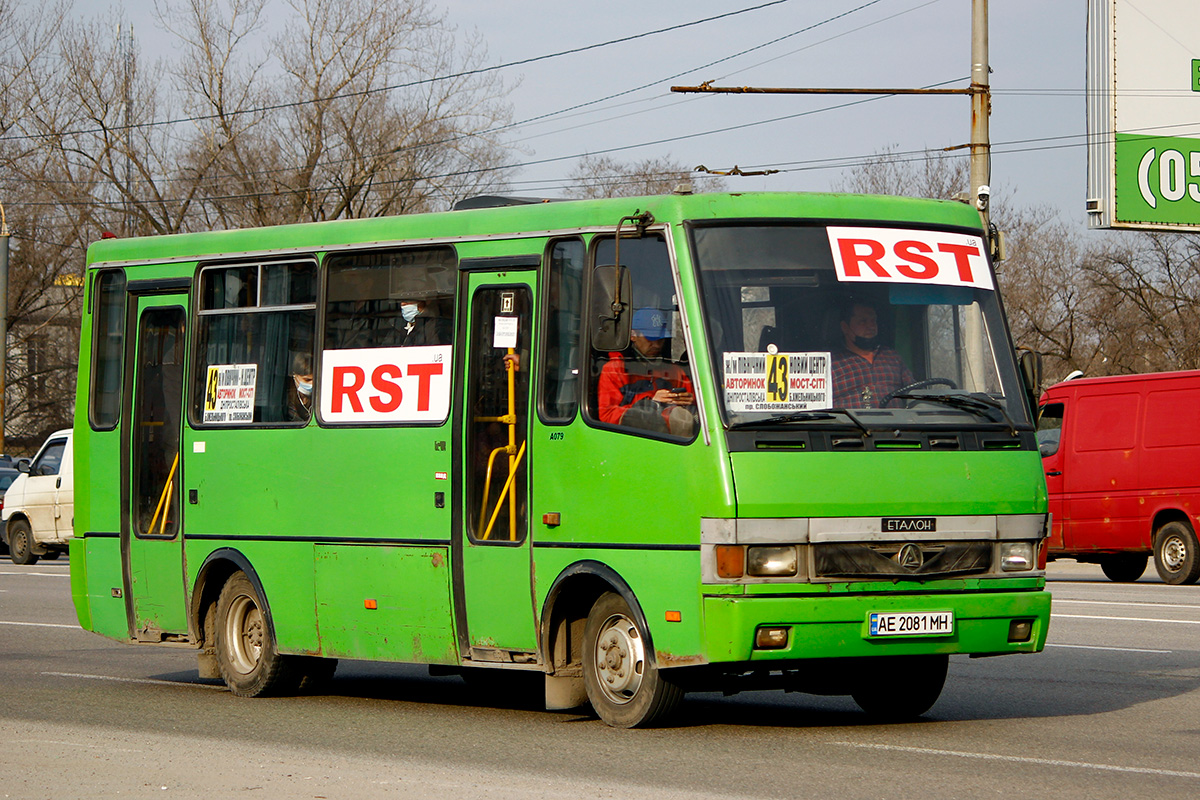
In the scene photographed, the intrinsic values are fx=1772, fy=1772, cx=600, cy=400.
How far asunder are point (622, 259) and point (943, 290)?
1749 mm

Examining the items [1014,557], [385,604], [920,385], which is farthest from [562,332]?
[1014,557]

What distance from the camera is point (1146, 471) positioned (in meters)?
22.3

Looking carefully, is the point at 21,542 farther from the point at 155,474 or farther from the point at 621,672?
the point at 621,672

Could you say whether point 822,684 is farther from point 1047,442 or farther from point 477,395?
point 1047,442

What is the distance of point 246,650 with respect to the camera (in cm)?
1194

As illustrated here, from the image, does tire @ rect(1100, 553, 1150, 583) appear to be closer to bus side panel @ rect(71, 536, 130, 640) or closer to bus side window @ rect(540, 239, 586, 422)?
bus side panel @ rect(71, 536, 130, 640)

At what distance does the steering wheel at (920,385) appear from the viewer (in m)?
9.18

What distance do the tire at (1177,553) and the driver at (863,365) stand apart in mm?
13919

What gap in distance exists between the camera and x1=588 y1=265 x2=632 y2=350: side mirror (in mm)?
9141

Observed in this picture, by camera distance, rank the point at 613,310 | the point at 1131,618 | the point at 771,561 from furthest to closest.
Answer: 1. the point at 1131,618
2. the point at 613,310
3. the point at 771,561

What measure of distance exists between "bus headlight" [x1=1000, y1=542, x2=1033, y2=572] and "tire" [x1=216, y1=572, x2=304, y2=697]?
4.92m

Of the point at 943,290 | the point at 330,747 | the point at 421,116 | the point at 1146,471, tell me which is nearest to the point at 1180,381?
the point at 1146,471

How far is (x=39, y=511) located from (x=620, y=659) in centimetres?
2288

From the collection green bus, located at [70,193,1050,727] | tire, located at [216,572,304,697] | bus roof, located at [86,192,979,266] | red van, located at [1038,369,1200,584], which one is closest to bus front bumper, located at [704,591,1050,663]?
green bus, located at [70,193,1050,727]
